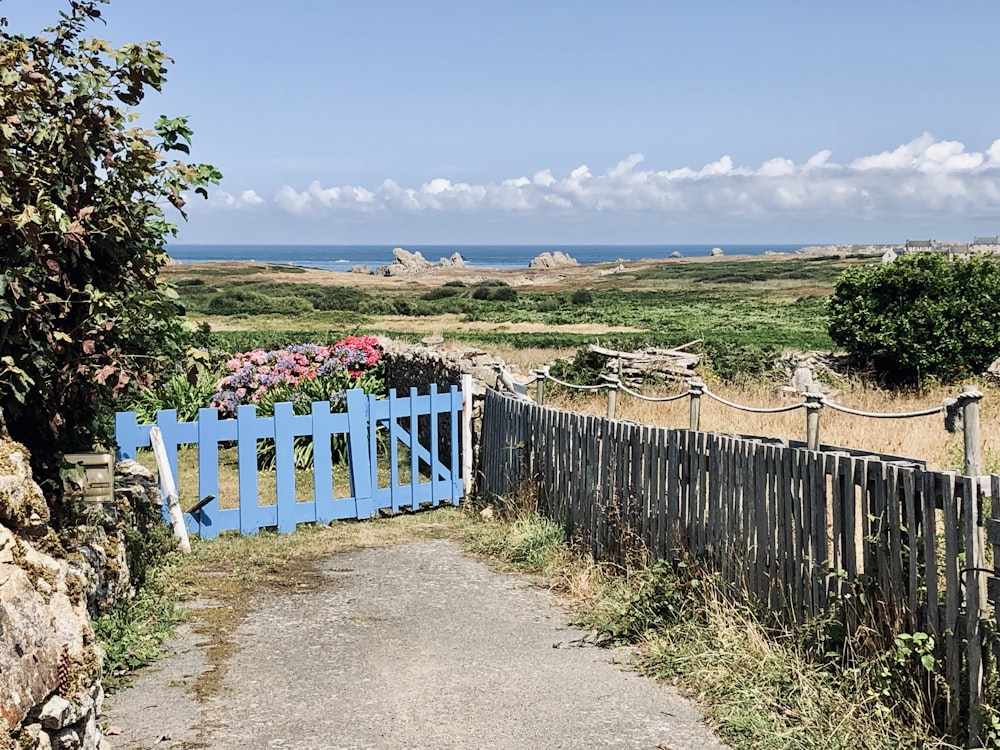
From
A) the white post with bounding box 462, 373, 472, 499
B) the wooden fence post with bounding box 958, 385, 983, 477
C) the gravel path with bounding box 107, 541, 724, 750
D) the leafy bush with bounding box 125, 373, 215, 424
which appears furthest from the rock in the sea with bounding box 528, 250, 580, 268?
the wooden fence post with bounding box 958, 385, 983, 477

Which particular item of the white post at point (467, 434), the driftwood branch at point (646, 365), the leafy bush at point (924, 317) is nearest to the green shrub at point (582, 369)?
the driftwood branch at point (646, 365)

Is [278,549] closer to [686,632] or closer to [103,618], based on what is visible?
[103,618]

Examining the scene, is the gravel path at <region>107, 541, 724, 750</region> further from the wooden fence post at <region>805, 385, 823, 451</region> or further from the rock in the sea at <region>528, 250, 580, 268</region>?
the rock in the sea at <region>528, 250, 580, 268</region>

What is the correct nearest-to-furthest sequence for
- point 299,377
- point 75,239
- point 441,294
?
1. point 75,239
2. point 299,377
3. point 441,294

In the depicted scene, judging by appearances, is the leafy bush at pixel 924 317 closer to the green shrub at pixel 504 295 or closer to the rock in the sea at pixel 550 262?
the green shrub at pixel 504 295

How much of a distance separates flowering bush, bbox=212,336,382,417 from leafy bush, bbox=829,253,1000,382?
8132 mm

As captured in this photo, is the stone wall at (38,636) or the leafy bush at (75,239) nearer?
the stone wall at (38,636)

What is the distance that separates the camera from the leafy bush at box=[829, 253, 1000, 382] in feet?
55.9

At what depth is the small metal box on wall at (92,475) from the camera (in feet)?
20.1

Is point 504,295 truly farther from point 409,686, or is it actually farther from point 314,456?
point 409,686

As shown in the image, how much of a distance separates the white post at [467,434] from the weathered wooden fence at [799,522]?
236 cm

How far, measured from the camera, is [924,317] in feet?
56.2

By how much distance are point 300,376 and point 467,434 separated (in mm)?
4564

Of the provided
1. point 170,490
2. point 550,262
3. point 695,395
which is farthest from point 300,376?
point 550,262
